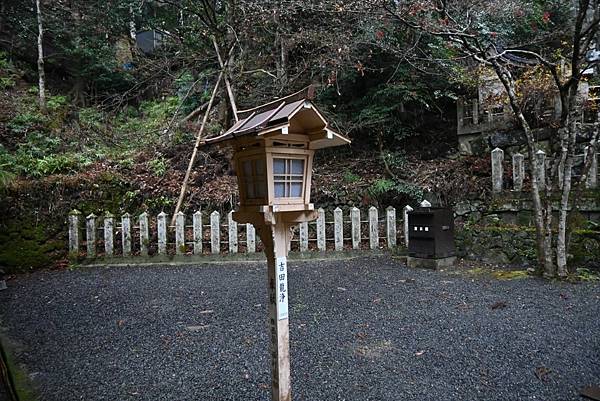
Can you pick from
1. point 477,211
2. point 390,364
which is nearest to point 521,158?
point 477,211

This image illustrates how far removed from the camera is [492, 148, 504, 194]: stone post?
6.84 m

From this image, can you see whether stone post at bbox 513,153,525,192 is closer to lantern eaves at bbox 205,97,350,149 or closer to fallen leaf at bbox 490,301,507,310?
fallen leaf at bbox 490,301,507,310

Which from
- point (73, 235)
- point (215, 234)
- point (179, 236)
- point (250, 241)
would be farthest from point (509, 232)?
point (73, 235)

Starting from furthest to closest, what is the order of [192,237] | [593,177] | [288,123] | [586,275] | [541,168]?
[192,237] → [541,168] → [593,177] → [586,275] → [288,123]

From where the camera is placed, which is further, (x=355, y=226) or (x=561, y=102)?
(x=355, y=226)

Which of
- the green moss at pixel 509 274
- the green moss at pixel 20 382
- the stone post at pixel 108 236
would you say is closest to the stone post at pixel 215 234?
the stone post at pixel 108 236

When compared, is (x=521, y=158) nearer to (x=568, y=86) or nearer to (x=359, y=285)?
(x=568, y=86)

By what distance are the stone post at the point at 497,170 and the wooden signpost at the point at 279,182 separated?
5574mm

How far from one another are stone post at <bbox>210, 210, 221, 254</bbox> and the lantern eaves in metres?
5.02

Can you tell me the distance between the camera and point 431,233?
246 inches

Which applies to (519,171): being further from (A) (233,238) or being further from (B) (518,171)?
(A) (233,238)

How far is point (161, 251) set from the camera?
7336 millimetres

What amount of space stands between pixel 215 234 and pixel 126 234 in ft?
5.82

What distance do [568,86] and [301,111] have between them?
4.77 meters
